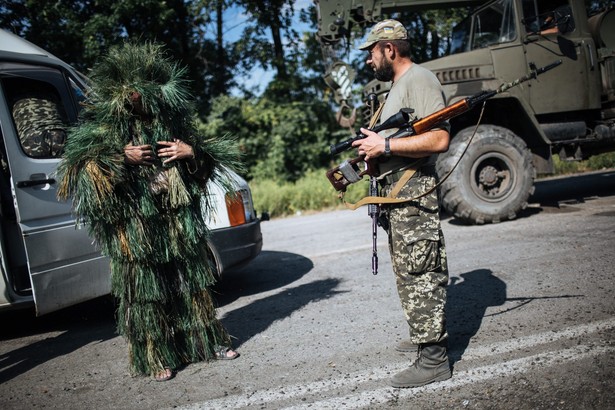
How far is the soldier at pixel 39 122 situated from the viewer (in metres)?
3.67

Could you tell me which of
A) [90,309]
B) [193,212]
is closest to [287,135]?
[90,309]

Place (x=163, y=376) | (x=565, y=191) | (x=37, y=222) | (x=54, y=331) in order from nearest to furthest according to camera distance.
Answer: (x=163, y=376)
(x=37, y=222)
(x=54, y=331)
(x=565, y=191)

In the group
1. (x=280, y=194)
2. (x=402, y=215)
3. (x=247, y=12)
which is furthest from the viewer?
(x=247, y=12)

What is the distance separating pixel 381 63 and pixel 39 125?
2.80 metres

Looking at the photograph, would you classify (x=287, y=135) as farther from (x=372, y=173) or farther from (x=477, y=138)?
(x=372, y=173)

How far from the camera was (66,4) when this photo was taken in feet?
48.0

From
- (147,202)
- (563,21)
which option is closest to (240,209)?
(147,202)

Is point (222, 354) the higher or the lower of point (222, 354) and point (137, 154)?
the lower

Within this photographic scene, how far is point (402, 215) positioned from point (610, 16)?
668 cm

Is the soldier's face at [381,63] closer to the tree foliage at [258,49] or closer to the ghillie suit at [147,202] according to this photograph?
the ghillie suit at [147,202]

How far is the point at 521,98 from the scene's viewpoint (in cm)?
639

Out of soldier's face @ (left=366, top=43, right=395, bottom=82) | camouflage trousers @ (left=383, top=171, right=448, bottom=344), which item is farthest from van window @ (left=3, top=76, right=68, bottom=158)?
camouflage trousers @ (left=383, top=171, right=448, bottom=344)

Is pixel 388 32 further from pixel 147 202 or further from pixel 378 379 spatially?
pixel 378 379

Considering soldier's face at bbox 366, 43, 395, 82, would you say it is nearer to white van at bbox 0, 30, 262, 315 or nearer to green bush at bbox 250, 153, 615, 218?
white van at bbox 0, 30, 262, 315
